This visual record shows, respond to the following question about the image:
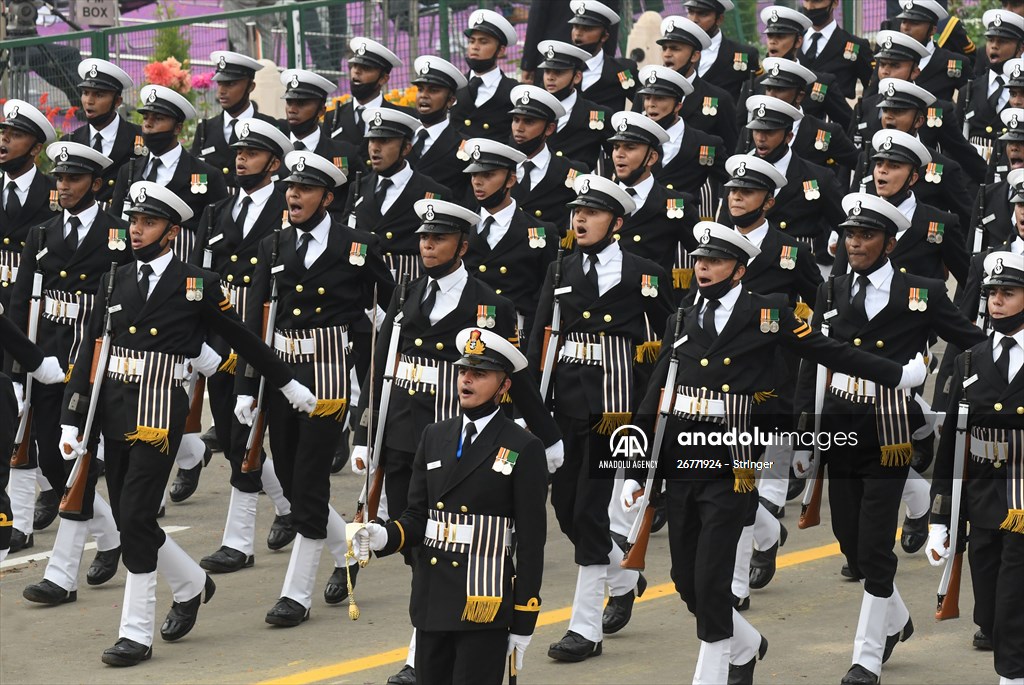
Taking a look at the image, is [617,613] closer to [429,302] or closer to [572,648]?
[572,648]

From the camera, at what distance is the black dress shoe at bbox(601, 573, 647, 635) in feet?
36.1

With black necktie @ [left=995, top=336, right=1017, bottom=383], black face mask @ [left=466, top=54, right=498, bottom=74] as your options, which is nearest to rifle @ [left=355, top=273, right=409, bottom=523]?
black necktie @ [left=995, top=336, right=1017, bottom=383]

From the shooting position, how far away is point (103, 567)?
480 inches

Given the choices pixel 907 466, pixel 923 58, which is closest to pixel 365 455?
pixel 907 466

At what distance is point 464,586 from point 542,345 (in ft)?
9.88

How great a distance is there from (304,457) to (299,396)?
0.42 meters

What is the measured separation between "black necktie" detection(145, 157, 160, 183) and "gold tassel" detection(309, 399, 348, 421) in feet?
10.5

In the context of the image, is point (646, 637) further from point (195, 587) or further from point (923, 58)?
point (923, 58)

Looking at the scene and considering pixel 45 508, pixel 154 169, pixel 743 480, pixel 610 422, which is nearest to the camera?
pixel 743 480

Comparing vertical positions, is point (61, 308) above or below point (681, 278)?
below

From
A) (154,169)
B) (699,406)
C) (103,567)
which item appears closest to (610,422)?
(699,406)

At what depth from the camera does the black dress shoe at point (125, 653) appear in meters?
10.5

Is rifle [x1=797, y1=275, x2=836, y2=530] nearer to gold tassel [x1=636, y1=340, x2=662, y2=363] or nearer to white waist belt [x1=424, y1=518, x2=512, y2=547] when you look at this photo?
gold tassel [x1=636, y1=340, x2=662, y2=363]

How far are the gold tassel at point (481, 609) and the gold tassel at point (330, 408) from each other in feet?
10.8
